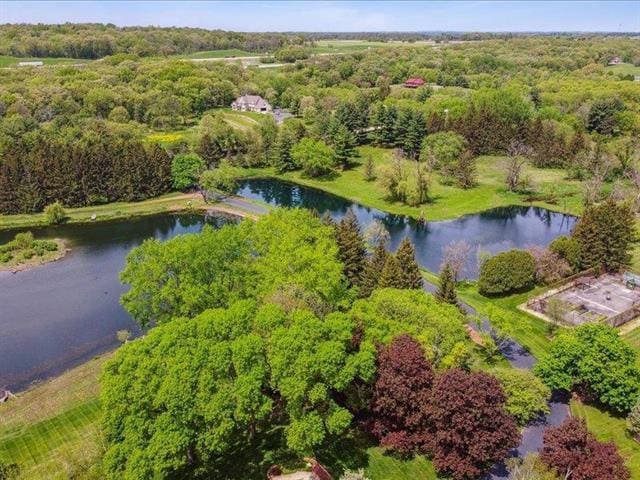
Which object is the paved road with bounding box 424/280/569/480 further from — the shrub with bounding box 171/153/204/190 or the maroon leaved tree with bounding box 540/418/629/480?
the shrub with bounding box 171/153/204/190

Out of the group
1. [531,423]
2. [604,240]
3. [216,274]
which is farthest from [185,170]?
[531,423]

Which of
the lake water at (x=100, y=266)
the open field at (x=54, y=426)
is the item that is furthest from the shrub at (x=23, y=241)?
the open field at (x=54, y=426)

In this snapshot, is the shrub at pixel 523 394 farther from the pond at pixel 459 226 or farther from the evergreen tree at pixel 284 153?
the evergreen tree at pixel 284 153

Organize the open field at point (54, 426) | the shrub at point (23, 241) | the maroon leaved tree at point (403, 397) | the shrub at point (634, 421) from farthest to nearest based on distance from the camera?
the shrub at point (23, 241) < the shrub at point (634, 421) < the open field at point (54, 426) < the maroon leaved tree at point (403, 397)

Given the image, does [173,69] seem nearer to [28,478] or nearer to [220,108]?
[220,108]

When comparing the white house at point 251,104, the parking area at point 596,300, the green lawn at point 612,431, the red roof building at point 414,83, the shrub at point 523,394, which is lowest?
the green lawn at point 612,431

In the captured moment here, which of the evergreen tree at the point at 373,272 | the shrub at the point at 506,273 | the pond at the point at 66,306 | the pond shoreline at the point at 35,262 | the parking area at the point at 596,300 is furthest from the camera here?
the pond shoreline at the point at 35,262
